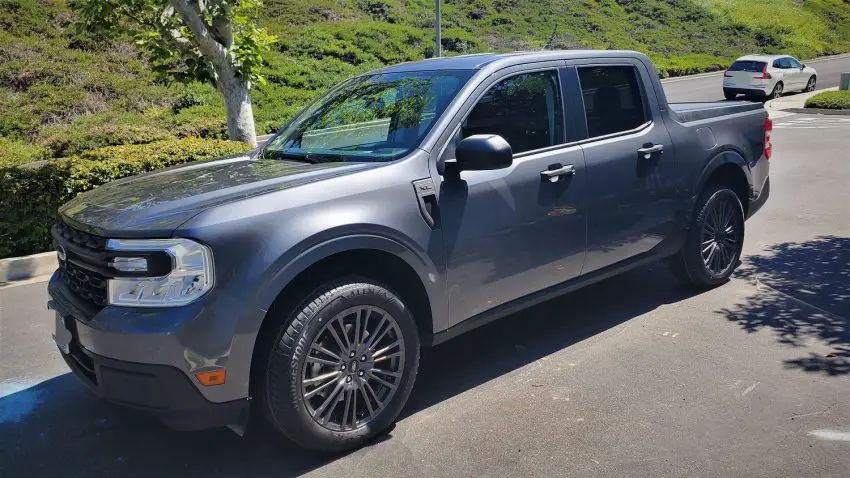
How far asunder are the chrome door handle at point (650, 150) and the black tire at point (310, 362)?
2151 mm

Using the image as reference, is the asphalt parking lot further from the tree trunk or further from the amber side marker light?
the tree trunk

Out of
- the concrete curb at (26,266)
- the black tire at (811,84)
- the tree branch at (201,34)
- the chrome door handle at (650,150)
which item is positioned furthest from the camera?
the black tire at (811,84)

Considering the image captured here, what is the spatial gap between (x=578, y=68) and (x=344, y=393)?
2560 millimetres

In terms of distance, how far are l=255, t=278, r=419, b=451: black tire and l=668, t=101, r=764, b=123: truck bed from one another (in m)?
2.91

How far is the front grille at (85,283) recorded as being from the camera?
123 inches

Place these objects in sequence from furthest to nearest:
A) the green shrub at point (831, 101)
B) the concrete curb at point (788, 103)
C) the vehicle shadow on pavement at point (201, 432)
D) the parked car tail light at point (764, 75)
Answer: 1. the parked car tail light at point (764, 75)
2. the concrete curb at point (788, 103)
3. the green shrub at point (831, 101)
4. the vehicle shadow on pavement at point (201, 432)

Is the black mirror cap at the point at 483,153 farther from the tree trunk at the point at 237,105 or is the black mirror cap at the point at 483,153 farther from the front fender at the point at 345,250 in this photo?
the tree trunk at the point at 237,105

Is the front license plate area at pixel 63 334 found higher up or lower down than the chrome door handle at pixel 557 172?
lower down

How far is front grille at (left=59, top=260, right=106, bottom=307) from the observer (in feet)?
10.2

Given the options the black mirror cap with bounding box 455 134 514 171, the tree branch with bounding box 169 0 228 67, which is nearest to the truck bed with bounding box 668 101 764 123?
the black mirror cap with bounding box 455 134 514 171

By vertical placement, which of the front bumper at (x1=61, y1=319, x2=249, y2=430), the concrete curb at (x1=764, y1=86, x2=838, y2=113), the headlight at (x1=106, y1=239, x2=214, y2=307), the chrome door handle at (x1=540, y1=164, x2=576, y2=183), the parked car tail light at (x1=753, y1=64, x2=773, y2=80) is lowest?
the concrete curb at (x1=764, y1=86, x2=838, y2=113)

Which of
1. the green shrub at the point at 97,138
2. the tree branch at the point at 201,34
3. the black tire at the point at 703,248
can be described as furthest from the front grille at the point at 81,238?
Answer: the green shrub at the point at 97,138

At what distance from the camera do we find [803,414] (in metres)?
3.64

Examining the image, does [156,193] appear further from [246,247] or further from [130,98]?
[130,98]
